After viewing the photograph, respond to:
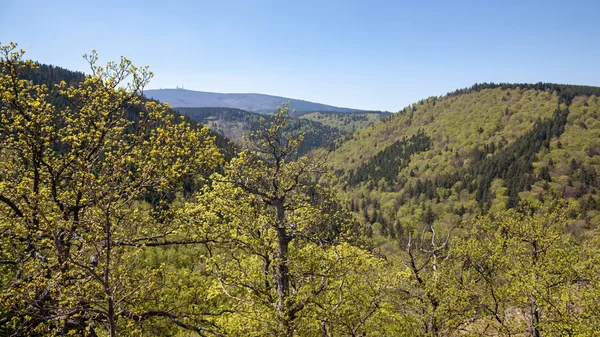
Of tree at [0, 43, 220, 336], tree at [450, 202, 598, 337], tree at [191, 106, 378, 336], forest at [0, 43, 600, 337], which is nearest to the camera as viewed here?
forest at [0, 43, 600, 337]

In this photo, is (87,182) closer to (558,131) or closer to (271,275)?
(271,275)

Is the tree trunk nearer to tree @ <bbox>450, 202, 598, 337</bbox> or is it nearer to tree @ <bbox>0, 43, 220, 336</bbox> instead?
tree @ <bbox>0, 43, 220, 336</bbox>

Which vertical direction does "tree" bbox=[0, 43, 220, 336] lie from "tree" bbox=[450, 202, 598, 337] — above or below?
above

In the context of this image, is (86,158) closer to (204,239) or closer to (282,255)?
(204,239)

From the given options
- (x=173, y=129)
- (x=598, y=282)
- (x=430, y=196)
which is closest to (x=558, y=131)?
(x=430, y=196)

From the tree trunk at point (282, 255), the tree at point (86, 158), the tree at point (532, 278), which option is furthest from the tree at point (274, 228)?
the tree at point (532, 278)

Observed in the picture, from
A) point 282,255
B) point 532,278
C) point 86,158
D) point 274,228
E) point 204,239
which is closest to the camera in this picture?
point 86,158

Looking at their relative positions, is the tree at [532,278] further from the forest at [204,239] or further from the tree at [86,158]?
the tree at [86,158]

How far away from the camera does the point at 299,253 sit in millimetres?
17156

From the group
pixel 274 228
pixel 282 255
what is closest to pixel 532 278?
pixel 282 255

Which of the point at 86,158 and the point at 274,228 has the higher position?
the point at 86,158

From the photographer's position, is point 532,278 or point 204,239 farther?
point 532,278

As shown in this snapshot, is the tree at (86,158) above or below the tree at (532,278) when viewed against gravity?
above

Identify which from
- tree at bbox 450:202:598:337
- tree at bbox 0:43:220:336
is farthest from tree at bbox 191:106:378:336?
tree at bbox 450:202:598:337
